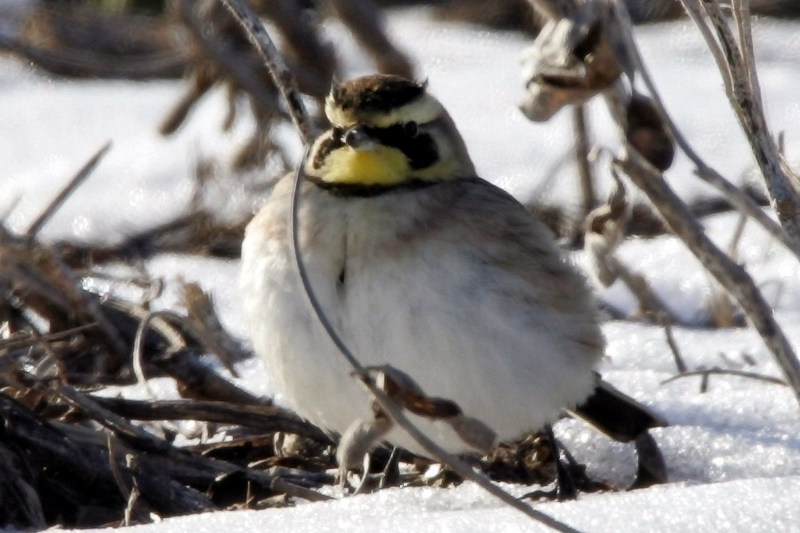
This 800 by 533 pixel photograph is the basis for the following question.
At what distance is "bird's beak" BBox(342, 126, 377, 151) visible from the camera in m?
4.15

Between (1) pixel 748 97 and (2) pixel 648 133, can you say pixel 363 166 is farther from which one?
(1) pixel 748 97

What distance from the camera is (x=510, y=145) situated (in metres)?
8.02

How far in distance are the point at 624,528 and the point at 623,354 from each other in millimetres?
2493

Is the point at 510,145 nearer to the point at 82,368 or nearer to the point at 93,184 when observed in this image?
the point at 93,184

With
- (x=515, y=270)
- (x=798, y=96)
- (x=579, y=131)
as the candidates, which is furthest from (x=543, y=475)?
(x=798, y=96)

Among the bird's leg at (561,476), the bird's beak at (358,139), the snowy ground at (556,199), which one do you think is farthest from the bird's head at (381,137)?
the snowy ground at (556,199)

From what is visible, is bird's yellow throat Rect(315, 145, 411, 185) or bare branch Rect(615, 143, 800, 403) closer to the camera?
bare branch Rect(615, 143, 800, 403)

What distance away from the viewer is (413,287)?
4.09m

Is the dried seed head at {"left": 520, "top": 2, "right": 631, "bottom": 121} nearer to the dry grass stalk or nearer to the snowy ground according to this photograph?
the dry grass stalk

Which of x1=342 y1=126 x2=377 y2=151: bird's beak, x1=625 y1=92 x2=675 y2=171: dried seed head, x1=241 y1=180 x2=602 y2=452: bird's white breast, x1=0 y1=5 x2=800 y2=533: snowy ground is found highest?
x1=625 y1=92 x2=675 y2=171: dried seed head

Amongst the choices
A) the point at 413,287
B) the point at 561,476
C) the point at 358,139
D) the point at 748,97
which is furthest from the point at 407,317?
the point at 748,97

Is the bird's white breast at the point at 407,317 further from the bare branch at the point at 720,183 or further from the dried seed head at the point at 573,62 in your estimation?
the bare branch at the point at 720,183

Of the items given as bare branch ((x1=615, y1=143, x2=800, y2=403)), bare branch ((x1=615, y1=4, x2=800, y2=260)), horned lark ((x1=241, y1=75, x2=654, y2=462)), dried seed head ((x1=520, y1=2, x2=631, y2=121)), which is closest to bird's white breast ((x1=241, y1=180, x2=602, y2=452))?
horned lark ((x1=241, y1=75, x2=654, y2=462))

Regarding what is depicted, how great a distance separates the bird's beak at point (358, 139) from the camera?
4.15 metres
